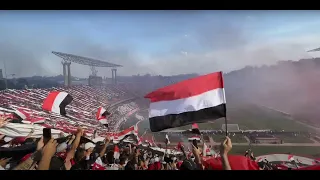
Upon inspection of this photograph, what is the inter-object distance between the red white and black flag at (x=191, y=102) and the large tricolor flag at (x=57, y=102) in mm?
1089

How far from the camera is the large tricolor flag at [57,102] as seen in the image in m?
4.38

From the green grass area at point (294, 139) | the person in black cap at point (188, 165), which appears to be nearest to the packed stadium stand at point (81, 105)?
the person in black cap at point (188, 165)

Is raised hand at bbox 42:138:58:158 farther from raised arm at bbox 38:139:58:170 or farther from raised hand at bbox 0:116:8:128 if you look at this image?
raised hand at bbox 0:116:8:128

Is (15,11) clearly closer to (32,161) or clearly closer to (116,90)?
(116,90)

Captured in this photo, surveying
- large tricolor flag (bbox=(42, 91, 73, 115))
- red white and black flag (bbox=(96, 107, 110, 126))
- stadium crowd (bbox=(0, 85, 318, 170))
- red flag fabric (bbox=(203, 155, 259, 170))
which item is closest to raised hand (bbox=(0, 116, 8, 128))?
stadium crowd (bbox=(0, 85, 318, 170))

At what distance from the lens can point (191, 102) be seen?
4.07 m

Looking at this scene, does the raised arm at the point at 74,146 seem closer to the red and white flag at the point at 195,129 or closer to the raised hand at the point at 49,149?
the raised hand at the point at 49,149

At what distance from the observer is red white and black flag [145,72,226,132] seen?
405cm

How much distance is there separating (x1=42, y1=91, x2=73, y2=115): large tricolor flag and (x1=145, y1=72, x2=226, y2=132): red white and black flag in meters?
1.09

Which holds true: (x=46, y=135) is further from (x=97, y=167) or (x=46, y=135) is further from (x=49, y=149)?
(x=97, y=167)

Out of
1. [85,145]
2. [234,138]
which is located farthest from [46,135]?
[234,138]

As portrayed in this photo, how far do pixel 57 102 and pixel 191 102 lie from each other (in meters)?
1.67
